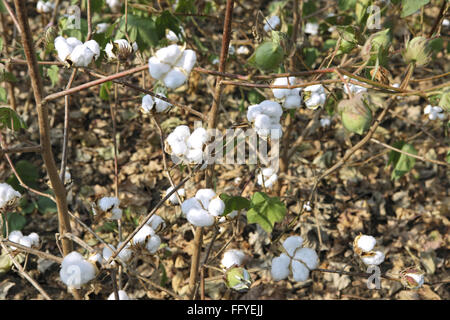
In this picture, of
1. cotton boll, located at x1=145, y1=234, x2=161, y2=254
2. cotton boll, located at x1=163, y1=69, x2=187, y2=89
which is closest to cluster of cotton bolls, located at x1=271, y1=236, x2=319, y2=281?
cotton boll, located at x1=145, y1=234, x2=161, y2=254

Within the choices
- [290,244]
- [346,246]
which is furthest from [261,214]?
[346,246]

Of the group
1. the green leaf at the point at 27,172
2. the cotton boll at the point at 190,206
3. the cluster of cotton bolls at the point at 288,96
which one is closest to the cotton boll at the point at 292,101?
the cluster of cotton bolls at the point at 288,96

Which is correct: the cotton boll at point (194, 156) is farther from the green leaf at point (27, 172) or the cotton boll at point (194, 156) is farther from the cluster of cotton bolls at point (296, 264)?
the green leaf at point (27, 172)

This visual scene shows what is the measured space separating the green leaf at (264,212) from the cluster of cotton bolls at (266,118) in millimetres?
218

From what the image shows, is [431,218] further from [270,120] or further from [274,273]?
[270,120]

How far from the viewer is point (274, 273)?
1215mm

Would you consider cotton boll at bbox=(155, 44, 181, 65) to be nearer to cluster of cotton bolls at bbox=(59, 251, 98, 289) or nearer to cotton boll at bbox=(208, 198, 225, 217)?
cotton boll at bbox=(208, 198, 225, 217)

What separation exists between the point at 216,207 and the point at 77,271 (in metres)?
0.36

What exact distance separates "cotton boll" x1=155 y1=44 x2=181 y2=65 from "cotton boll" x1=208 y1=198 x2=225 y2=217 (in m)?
0.39

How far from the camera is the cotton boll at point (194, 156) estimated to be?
961 millimetres

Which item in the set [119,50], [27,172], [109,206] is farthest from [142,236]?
[27,172]

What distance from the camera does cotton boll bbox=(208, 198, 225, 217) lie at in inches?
40.6

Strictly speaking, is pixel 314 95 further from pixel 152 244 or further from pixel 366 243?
pixel 152 244

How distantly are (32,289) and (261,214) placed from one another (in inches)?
51.9
